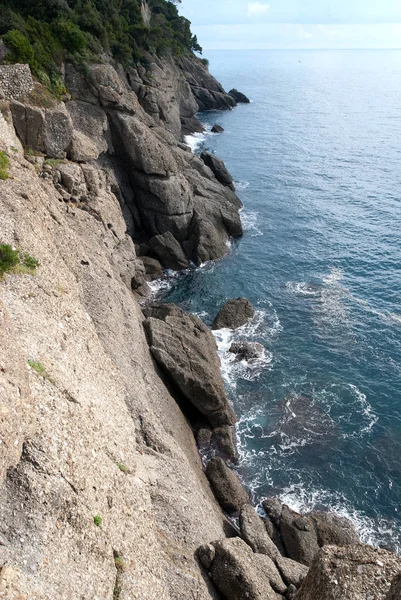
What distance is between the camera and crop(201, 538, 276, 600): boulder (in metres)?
19.8

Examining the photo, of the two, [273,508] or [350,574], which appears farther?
[273,508]

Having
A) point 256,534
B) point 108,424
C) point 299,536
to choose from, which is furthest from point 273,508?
point 108,424

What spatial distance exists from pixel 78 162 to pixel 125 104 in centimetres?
1491

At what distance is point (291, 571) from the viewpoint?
24078 mm

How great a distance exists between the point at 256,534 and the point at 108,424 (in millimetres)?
12281

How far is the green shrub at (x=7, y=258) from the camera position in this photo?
22203mm

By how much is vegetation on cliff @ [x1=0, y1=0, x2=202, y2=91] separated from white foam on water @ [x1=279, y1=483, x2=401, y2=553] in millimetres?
41302

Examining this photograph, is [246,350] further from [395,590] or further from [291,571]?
[395,590]

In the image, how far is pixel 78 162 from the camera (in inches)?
1658

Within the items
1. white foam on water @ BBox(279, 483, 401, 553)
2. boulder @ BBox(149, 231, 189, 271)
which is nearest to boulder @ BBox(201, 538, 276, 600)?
white foam on water @ BBox(279, 483, 401, 553)

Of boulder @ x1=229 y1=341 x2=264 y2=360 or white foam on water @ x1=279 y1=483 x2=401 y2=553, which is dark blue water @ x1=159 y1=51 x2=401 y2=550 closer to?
white foam on water @ x1=279 y1=483 x2=401 y2=553

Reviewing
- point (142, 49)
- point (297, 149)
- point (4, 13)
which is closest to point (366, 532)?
point (4, 13)

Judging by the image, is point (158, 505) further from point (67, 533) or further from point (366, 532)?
point (366, 532)

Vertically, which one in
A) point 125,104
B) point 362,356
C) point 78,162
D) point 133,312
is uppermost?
point 125,104
